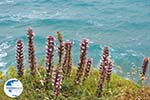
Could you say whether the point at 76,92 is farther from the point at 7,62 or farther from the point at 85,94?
the point at 7,62

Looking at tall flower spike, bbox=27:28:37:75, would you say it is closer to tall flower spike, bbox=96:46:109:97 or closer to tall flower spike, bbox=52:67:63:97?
tall flower spike, bbox=52:67:63:97

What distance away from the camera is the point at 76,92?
6.47 meters

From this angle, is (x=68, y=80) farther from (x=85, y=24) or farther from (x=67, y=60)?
(x=85, y=24)

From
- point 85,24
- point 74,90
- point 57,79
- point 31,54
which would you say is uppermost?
point 31,54

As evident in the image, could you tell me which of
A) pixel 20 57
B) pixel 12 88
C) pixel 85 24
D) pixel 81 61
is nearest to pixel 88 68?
pixel 81 61

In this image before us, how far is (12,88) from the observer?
5645 mm

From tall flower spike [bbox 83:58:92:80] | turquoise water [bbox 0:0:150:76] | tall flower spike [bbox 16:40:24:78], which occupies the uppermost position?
tall flower spike [bbox 16:40:24:78]

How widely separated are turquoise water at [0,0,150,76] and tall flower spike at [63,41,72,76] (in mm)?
24092

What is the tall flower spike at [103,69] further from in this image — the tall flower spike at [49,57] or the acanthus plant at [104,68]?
the tall flower spike at [49,57]

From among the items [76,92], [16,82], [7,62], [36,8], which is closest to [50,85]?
[76,92]

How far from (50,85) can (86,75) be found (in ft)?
2.00

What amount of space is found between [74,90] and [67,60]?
18.7 inches

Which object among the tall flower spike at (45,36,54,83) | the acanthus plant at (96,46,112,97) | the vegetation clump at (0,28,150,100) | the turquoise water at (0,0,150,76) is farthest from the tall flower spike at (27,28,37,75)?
the turquoise water at (0,0,150,76)

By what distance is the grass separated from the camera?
6258mm
